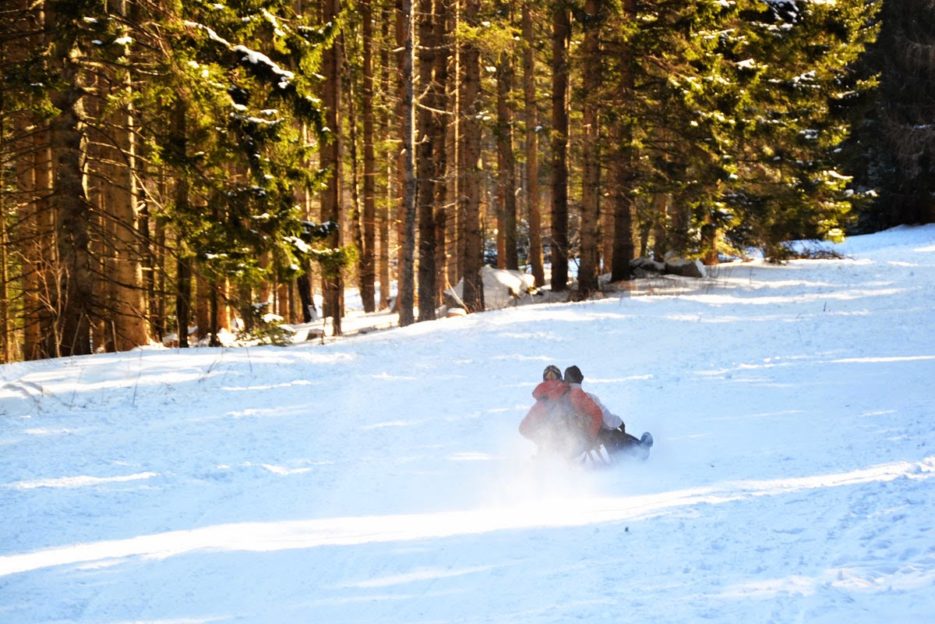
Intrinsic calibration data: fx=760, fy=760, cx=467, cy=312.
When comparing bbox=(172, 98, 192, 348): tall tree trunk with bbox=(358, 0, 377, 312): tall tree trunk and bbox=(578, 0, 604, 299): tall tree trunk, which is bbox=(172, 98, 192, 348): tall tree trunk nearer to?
bbox=(358, 0, 377, 312): tall tree trunk

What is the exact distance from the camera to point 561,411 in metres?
8.18

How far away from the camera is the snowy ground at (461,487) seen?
4.86 metres

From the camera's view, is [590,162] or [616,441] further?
[590,162]

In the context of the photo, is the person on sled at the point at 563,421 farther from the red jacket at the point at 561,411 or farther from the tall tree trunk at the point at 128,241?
the tall tree trunk at the point at 128,241

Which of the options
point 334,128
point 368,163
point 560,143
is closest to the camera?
point 560,143

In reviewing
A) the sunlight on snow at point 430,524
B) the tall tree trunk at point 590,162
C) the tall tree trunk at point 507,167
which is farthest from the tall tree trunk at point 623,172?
the sunlight on snow at point 430,524

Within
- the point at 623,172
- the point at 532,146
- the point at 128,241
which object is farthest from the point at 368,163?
the point at 128,241

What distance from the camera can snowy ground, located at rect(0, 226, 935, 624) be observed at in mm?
4863

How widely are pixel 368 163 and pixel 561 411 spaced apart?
18.6 meters

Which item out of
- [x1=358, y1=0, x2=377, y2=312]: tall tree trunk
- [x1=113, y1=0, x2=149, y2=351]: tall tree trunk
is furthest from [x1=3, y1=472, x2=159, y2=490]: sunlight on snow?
[x1=358, y1=0, x2=377, y2=312]: tall tree trunk

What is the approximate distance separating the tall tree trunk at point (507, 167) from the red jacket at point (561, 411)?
45.8ft

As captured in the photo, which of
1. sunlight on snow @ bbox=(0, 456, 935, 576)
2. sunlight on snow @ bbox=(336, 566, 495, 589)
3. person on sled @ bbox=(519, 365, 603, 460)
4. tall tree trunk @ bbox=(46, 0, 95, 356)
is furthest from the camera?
tall tree trunk @ bbox=(46, 0, 95, 356)

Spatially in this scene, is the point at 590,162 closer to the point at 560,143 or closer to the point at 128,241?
the point at 560,143

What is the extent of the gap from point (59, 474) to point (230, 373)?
13.1 ft
